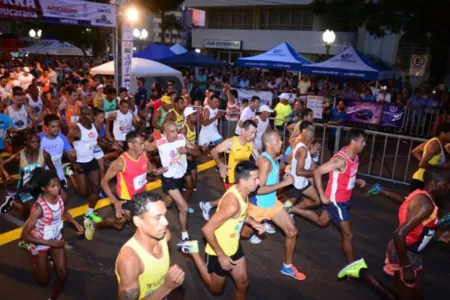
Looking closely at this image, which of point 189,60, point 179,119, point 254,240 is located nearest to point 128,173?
point 254,240

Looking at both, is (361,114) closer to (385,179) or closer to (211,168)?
(385,179)

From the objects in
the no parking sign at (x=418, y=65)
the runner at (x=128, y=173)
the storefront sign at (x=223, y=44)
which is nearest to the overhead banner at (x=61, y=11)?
the runner at (x=128, y=173)

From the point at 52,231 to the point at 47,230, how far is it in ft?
0.19

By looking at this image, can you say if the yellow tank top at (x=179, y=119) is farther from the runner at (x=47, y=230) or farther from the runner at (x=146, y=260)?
the runner at (x=146, y=260)

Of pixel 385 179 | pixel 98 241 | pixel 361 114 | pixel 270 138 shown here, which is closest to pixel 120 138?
pixel 98 241

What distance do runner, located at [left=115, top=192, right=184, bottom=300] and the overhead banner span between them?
8.95 meters

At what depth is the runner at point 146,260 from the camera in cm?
280

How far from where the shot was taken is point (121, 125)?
28.8 ft

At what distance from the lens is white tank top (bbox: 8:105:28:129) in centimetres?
867

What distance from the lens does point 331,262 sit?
18.5 ft

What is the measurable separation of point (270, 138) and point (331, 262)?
209 cm

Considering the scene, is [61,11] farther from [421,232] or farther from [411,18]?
[411,18]

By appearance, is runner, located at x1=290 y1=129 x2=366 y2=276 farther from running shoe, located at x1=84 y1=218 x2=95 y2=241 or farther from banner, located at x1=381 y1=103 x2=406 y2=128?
banner, located at x1=381 y1=103 x2=406 y2=128

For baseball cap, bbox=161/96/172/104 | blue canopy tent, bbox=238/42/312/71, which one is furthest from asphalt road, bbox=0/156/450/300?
blue canopy tent, bbox=238/42/312/71
